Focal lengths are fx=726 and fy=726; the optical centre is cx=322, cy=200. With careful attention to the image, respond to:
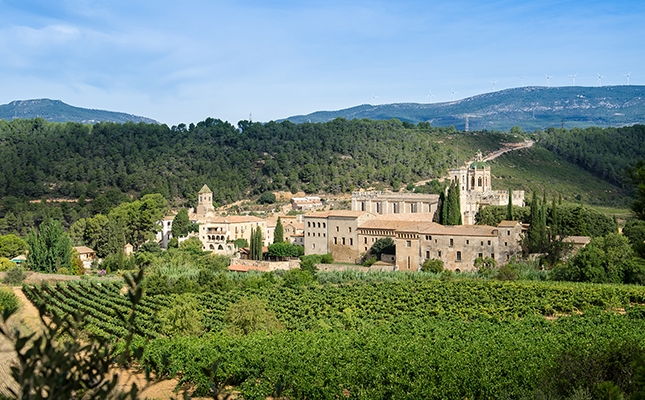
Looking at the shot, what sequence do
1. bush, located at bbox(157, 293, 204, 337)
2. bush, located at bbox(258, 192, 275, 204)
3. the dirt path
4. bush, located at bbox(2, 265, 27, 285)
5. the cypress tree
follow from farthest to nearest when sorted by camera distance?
the dirt path < bush, located at bbox(258, 192, 275, 204) < the cypress tree < bush, located at bbox(2, 265, 27, 285) < bush, located at bbox(157, 293, 204, 337)

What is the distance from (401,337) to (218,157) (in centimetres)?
7293

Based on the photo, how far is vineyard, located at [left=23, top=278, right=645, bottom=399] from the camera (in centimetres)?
1938

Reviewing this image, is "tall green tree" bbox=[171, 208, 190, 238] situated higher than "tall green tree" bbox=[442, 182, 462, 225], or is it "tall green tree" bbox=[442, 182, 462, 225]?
"tall green tree" bbox=[442, 182, 462, 225]

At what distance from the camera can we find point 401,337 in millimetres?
25406

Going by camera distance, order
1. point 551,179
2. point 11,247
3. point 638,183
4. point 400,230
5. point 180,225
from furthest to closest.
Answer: point 551,179 < point 180,225 < point 11,247 < point 400,230 < point 638,183

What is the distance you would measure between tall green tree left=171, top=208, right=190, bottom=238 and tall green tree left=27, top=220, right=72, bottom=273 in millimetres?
13891

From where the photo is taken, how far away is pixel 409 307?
33656 mm

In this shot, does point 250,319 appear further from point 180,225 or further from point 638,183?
point 180,225

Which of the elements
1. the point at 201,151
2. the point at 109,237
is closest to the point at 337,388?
the point at 109,237

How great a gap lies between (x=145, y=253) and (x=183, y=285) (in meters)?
15.7

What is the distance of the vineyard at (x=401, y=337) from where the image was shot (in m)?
19.4

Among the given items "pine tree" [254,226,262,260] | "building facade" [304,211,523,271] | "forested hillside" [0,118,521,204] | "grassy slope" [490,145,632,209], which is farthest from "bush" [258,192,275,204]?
"building facade" [304,211,523,271]

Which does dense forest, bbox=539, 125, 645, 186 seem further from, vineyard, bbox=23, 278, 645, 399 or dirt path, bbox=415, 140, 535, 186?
vineyard, bbox=23, 278, 645, 399

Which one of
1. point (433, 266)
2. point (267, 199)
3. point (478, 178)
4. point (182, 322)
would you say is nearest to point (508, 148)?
point (267, 199)
